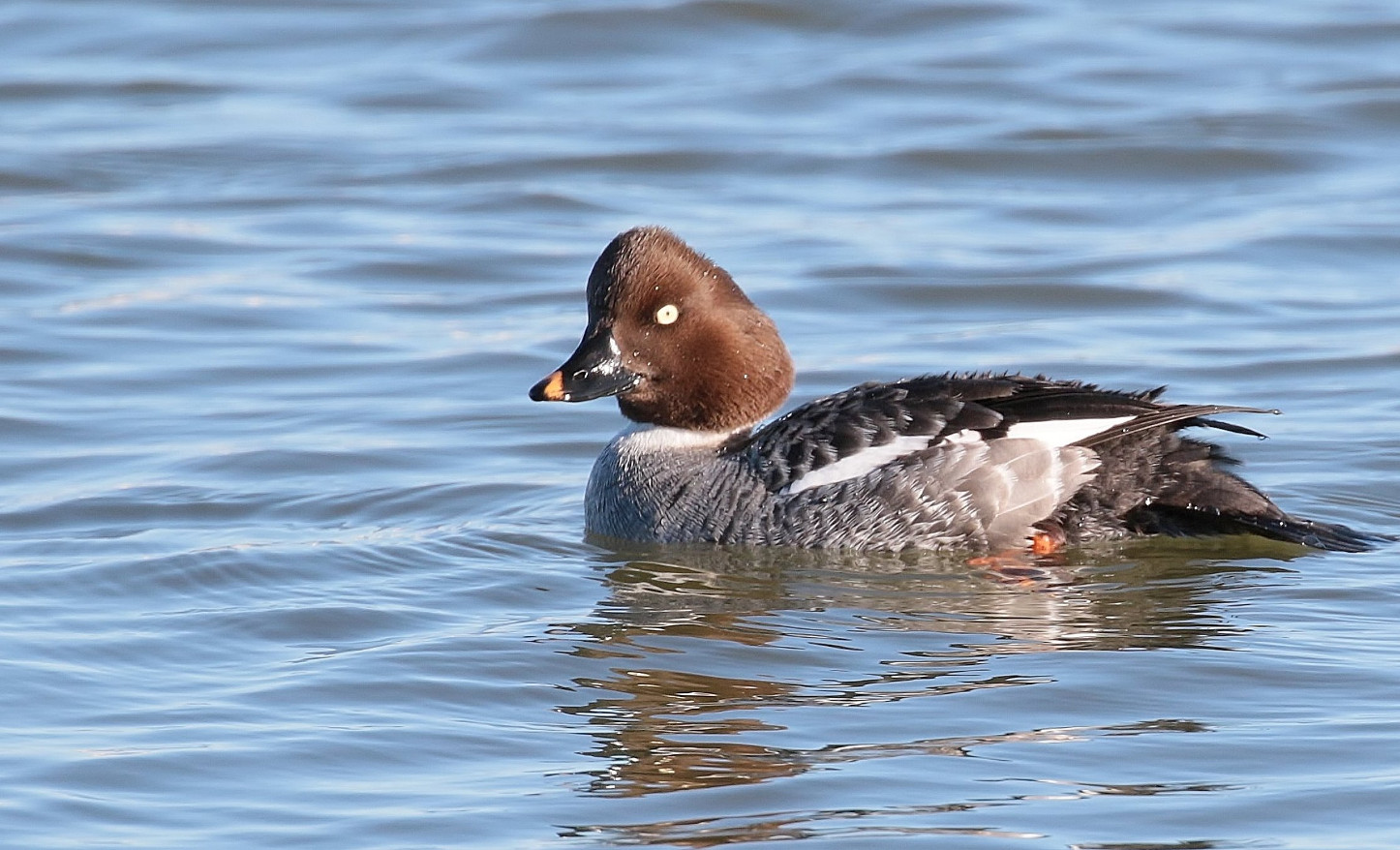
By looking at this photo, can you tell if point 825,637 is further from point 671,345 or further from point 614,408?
point 614,408

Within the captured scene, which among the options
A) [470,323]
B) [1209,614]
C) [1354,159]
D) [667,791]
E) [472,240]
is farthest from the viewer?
[1354,159]

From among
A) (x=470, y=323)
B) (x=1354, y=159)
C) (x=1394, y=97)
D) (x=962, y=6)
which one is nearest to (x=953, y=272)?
(x=470, y=323)

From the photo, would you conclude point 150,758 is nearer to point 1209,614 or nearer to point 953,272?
point 1209,614

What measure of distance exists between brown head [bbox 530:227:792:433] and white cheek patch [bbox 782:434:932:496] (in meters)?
0.69

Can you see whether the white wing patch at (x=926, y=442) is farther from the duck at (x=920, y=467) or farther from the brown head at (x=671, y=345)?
the brown head at (x=671, y=345)

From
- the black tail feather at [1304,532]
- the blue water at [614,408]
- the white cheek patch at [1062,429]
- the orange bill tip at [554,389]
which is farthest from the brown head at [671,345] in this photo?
the black tail feather at [1304,532]

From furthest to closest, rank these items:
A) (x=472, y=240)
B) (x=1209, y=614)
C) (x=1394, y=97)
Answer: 1. (x=1394, y=97)
2. (x=472, y=240)
3. (x=1209, y=614)

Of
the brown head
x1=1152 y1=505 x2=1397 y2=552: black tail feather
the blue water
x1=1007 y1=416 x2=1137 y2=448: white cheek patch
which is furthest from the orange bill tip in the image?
x1=1152 y1=505 x2=1397 y2=552: black tail feather

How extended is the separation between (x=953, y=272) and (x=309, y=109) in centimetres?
571

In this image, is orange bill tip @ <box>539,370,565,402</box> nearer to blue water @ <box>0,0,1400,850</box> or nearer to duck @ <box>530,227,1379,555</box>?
duck @ <box>530,227,1379,555</box>

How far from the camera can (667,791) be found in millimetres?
5598

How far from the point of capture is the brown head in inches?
329

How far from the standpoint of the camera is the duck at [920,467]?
7.78 m

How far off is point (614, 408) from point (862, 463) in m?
3.09
